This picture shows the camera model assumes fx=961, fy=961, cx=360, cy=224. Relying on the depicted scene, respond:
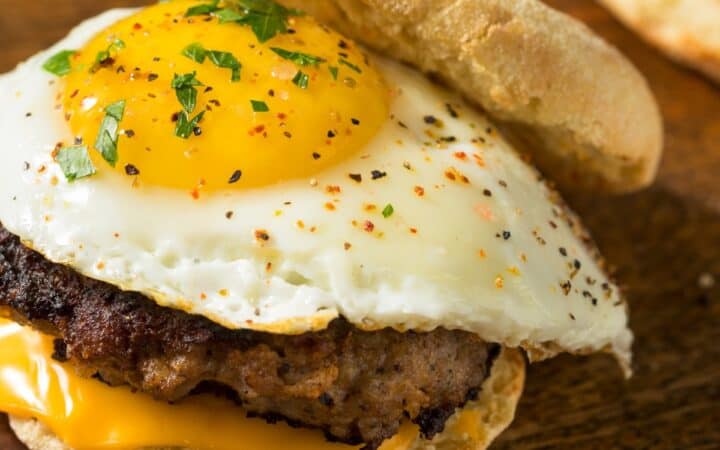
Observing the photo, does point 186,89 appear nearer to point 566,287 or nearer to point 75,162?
point 75,162

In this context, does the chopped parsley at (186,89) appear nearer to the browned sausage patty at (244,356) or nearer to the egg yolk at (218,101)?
the egg yolk at (218,101)

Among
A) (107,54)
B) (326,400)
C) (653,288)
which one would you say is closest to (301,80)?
(107,54)

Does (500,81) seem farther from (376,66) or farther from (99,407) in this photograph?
(99,407)

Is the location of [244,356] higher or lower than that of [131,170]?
lower

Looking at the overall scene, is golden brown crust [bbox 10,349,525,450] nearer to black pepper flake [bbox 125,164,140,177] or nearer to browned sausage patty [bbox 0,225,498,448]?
browned sausage patty [bbox 0,225,498,448]

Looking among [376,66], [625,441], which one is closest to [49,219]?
[376,66]

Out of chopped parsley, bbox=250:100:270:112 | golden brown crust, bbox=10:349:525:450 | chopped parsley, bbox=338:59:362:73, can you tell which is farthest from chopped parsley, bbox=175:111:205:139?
golden brown crust, bbox=10:349:525:450
